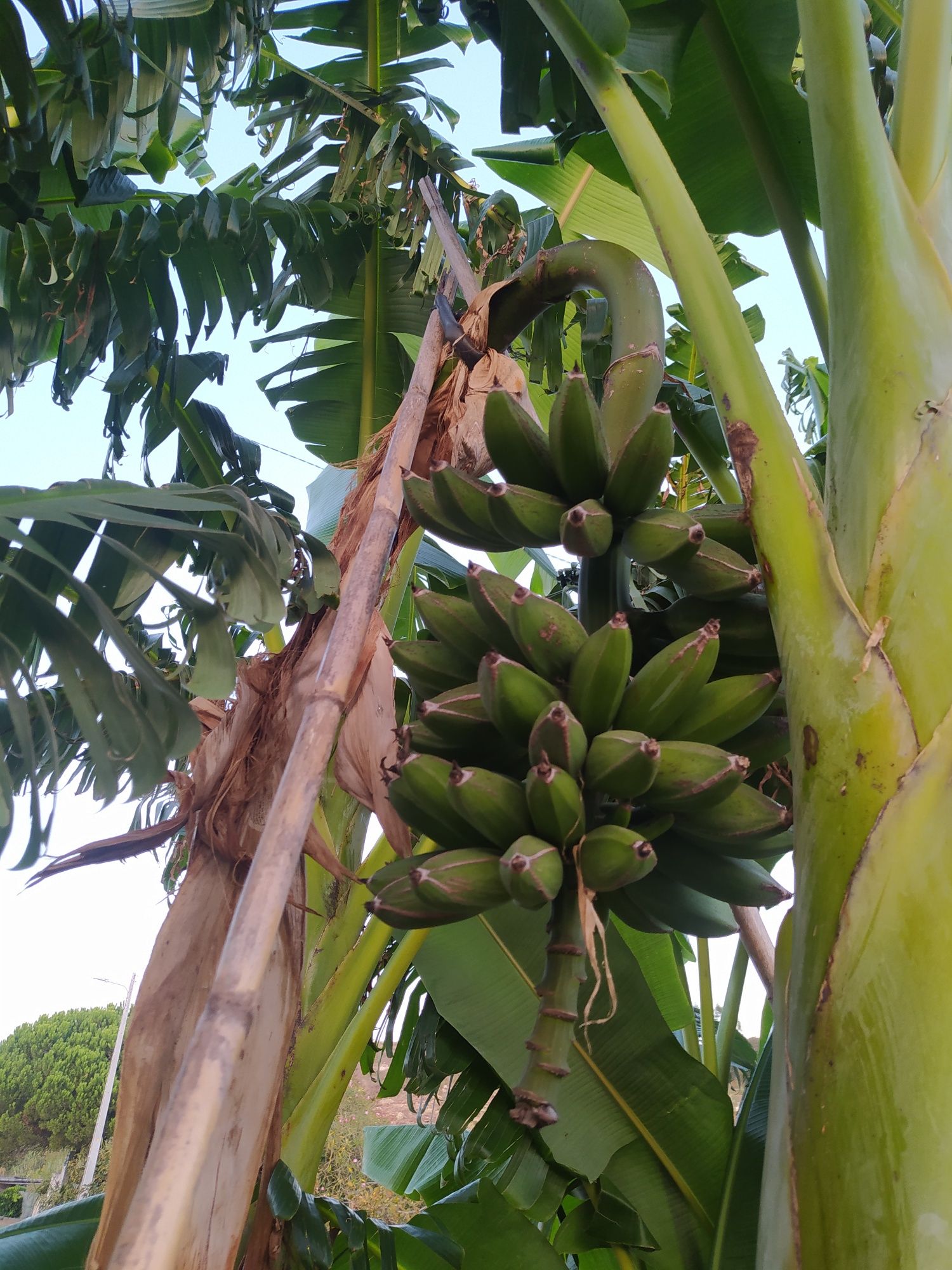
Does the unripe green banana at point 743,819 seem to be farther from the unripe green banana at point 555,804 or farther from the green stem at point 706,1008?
the green stem at point 706,1008

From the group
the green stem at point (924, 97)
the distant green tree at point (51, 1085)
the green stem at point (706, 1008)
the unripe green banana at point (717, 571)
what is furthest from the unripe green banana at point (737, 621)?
the distant green tree at point (51, 1085)

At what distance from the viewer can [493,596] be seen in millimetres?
861

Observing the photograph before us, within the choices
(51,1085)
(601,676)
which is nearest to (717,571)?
(601,676)

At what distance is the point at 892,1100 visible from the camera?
1.93 ft

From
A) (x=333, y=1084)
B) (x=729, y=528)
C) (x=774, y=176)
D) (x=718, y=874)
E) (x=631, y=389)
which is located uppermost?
(x=774, y=176)

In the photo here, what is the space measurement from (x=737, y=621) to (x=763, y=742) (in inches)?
5.4

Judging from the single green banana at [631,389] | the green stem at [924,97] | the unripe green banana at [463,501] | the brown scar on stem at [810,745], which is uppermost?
the green stem at [924,97]

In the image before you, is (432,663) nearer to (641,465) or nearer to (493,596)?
(493,596)

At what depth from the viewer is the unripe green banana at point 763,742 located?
3.08 feet

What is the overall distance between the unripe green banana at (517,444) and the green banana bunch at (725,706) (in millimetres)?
283

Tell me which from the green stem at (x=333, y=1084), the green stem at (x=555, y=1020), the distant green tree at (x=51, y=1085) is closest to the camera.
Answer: the green stem at (x=555, y=1020)

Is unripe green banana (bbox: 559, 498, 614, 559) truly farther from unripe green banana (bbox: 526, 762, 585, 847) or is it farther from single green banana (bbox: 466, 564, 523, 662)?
unripe green banana (bbox: 526, 762, 585, 847)

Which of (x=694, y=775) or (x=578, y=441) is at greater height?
(x=578, y=441)

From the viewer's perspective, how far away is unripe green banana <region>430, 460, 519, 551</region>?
3.11ft
